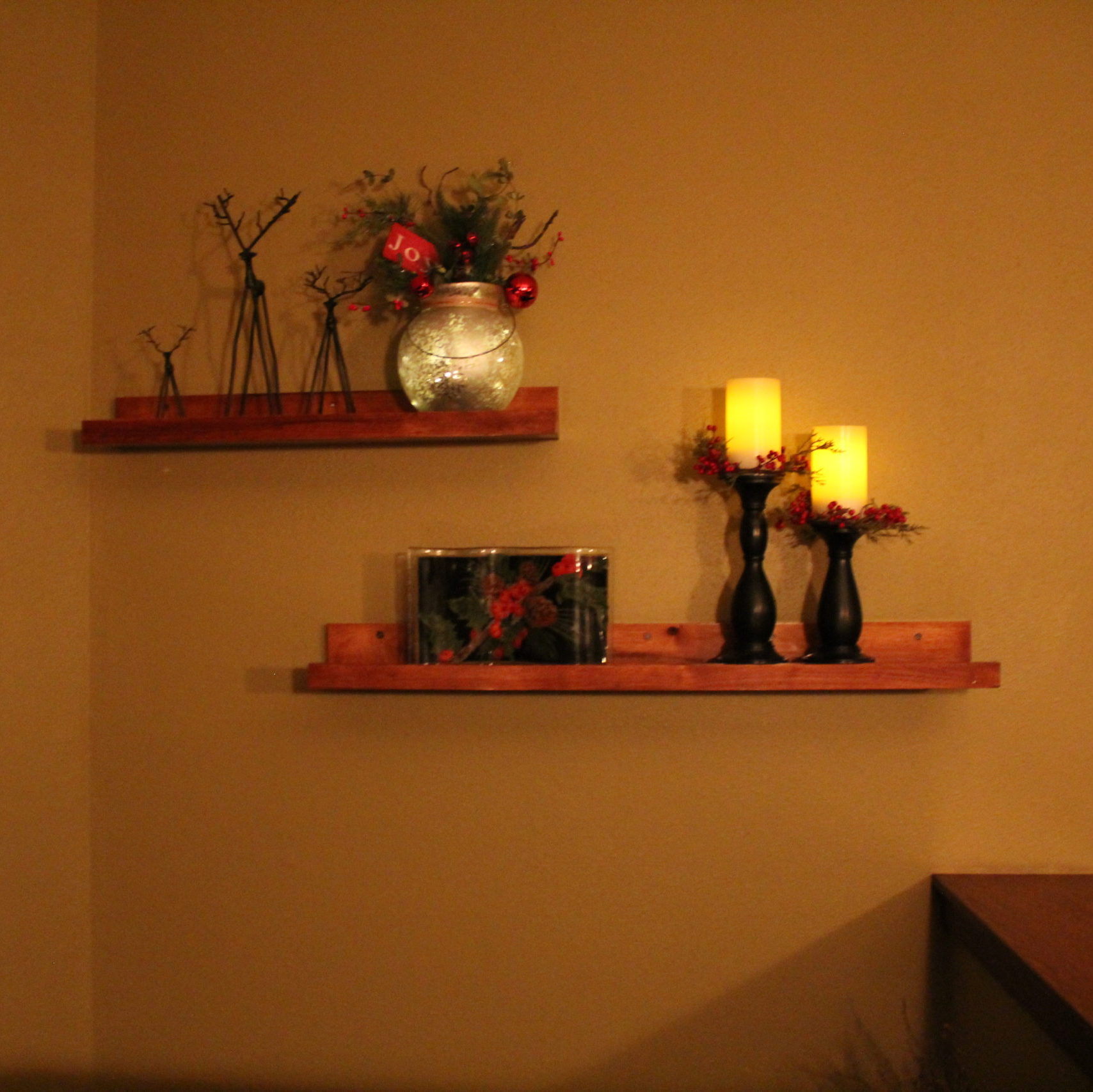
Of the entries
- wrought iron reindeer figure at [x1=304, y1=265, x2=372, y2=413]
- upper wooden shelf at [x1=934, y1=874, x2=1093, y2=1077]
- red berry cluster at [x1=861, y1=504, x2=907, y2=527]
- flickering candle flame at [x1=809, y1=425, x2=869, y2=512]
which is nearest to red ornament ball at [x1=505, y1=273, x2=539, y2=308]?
wrought iron reindeer figure at [x1=304, y1=265, x2=372, y2=413]

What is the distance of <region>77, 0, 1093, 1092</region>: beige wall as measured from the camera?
1619 millimetres

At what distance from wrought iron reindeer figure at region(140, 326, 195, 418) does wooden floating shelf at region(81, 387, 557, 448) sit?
1 centimetres

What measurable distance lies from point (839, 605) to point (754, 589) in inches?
5.2

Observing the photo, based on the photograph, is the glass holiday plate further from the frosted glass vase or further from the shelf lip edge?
the frosted glass vase

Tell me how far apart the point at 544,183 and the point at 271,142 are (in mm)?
473

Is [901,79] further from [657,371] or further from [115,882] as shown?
[115,882]

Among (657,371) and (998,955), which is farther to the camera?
(657,371)

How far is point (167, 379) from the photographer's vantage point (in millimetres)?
1702

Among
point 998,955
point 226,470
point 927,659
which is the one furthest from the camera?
point 226,470

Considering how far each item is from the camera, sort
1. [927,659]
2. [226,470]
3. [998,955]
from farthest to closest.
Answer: [226,470] < [927,659] < [998,955]

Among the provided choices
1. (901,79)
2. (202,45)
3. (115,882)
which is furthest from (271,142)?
(115,882)

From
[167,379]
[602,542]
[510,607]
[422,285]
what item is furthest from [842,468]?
[167,379]

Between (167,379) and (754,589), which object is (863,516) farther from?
(167,379)

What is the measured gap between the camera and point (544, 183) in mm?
1671
